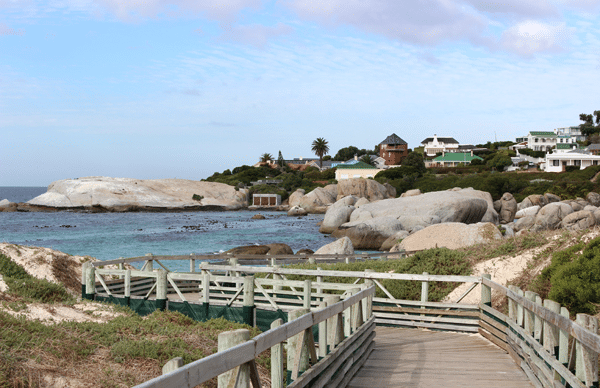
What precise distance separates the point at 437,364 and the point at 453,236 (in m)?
18.6

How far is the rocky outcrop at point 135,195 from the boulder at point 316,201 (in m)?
24.2

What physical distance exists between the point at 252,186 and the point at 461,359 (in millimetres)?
114358

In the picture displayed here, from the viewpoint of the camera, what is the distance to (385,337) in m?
11.4

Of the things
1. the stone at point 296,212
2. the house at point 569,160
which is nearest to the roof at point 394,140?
the house at point 569,160

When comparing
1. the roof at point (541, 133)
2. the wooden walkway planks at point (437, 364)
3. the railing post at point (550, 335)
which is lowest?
the wooden walkway planks at point (437, 364)

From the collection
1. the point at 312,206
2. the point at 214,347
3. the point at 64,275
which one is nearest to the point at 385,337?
the point at 214,347

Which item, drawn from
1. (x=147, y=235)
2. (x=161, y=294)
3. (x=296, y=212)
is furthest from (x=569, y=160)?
(x=161, y=294)

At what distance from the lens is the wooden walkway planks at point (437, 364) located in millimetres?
7703

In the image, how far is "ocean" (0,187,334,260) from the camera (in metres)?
52.8

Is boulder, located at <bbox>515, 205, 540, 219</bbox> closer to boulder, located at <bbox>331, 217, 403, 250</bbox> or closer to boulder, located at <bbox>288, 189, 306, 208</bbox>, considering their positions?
boulder, located at <bbox>331, 217, 403, 250</bbox>

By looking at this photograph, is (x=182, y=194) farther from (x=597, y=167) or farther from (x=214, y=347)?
(x=214, y=347)

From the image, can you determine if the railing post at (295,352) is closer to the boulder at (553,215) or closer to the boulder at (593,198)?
the boulder at (553,215)

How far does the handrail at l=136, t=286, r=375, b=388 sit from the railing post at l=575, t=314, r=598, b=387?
9.11 ft

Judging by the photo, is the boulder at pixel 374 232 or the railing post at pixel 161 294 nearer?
the railing post at pixel 161 294
